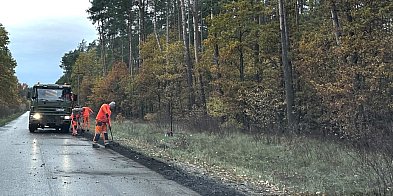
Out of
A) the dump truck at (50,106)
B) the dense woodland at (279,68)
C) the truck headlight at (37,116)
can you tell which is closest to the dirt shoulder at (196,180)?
the dense woodland at (279,68)

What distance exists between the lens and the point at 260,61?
1181 inches

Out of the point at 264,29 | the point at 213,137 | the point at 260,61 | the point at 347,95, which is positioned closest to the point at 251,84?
the point at 260,61

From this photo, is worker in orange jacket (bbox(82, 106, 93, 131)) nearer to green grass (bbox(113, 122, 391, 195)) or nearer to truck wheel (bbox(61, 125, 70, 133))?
truck wheel (bbox(61, 125, 70, 133))

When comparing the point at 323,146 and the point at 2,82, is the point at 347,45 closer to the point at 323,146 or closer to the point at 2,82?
the point at 323,146

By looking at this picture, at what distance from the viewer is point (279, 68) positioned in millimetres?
29438

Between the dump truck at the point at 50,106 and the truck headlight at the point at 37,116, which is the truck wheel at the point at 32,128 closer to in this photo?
the dump truck at the point at 50,106

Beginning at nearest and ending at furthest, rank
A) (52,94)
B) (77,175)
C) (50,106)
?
(77,175) → (50,106) → (52,94)

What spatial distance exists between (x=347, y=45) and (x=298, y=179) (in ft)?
37.9

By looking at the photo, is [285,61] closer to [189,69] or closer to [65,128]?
[189,69]

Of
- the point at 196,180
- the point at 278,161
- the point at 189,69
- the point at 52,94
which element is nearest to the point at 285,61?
the point at 278,161

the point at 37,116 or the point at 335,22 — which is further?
the point at 37,116

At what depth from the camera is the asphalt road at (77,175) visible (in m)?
9.38

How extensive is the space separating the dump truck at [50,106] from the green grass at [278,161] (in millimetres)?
7681

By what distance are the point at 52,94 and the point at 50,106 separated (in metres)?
0.82
